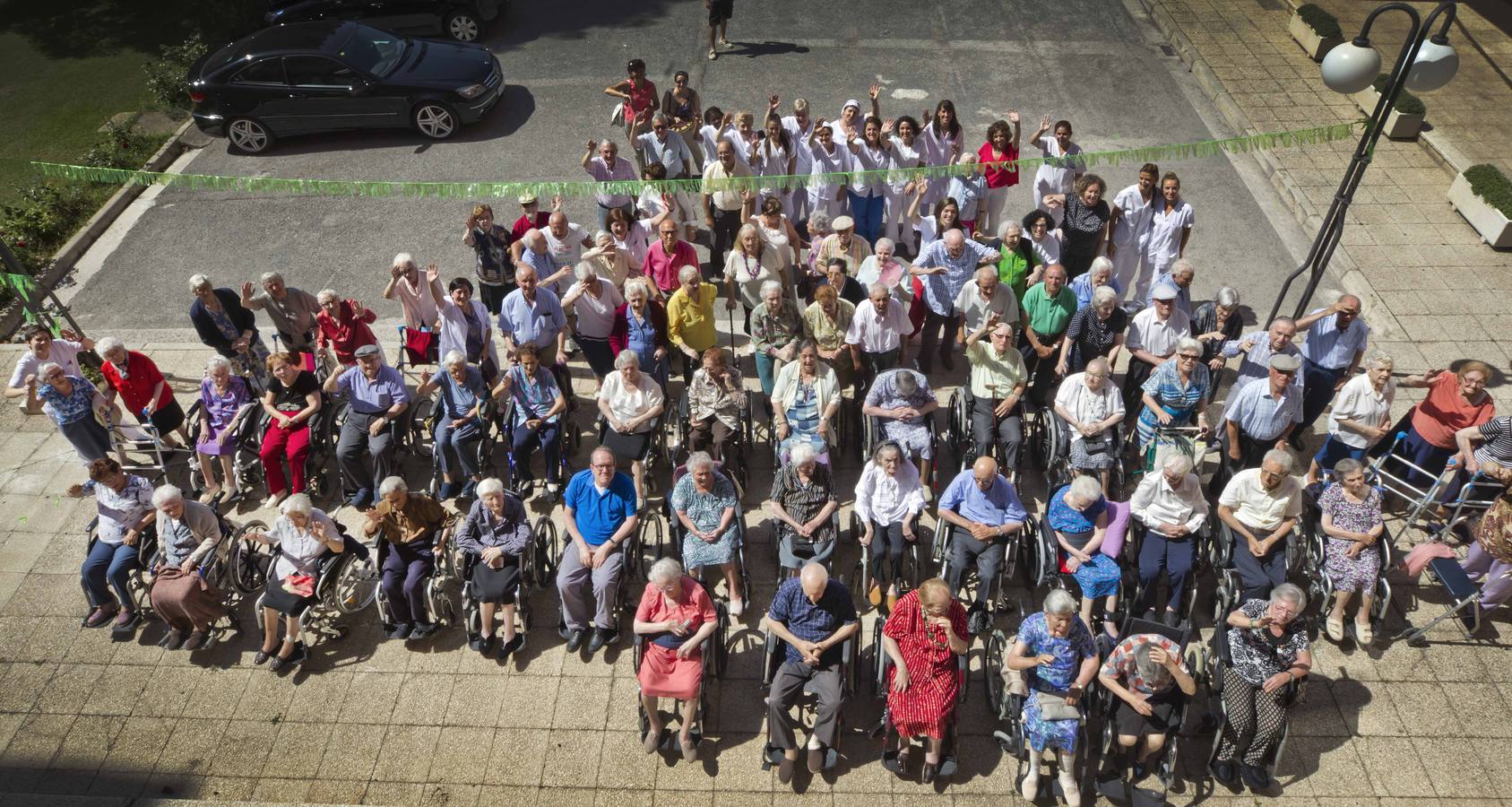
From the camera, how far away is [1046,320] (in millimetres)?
8203

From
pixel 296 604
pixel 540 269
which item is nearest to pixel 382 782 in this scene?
pixel 296 604

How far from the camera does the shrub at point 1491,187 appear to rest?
11000 millimetres

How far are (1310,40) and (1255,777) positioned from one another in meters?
13.1

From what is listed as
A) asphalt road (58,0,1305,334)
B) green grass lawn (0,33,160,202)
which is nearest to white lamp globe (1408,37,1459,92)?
asphalt road (58,0,1305,334)

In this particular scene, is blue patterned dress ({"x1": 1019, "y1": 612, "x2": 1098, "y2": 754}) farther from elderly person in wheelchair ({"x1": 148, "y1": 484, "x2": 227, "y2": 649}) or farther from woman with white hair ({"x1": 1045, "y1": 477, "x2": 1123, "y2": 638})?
elderly person in wheelchair ({"x1": 148, "y1": 484, "x2": 227, "y2": 649})

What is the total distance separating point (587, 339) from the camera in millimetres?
8648

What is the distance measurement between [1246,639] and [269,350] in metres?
8.80

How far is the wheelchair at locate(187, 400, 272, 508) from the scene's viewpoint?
26.4ft

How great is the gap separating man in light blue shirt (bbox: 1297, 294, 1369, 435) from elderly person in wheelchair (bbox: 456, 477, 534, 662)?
6245 mm

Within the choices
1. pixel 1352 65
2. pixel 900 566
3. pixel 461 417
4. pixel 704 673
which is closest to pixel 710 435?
pixel 900 566

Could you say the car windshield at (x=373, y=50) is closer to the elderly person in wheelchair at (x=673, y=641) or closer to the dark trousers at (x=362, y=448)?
the dark trousers at (x=362, y=448)

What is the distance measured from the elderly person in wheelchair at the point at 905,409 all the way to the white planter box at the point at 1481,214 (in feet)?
25.5

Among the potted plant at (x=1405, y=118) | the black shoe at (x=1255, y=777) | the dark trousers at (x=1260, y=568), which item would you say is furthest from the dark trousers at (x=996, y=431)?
the potted plant at (x=1405, y=118)

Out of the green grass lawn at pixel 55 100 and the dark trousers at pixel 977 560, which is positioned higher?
the dark trousers at pixel 977 560
